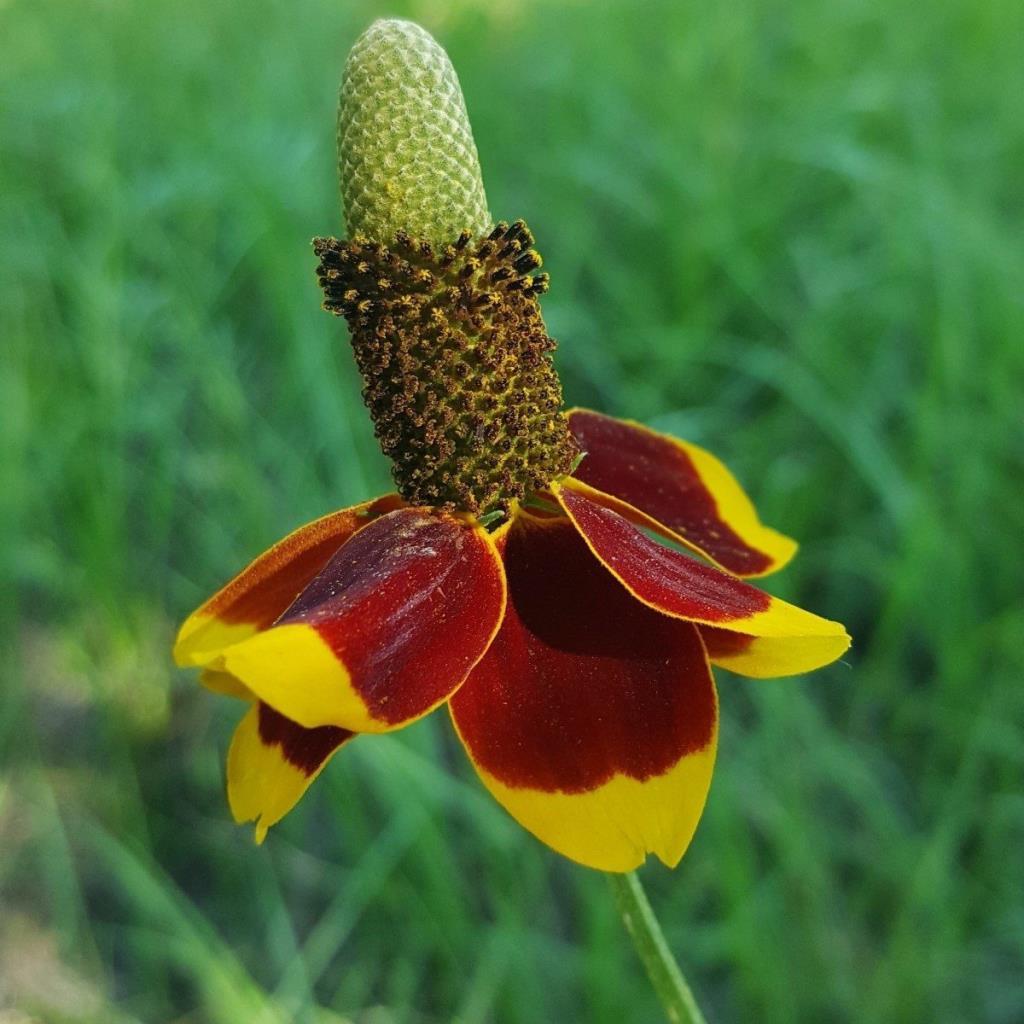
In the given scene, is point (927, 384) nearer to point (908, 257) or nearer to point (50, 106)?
point (908, 257)

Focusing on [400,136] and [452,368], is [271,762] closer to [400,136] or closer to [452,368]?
[452,368]

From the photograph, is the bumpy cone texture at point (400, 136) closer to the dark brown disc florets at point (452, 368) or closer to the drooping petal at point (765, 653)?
the dark brown disc florets at point (452, 368)

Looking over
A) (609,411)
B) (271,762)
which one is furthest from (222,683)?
(609,411)

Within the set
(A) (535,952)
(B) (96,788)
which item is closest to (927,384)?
(A) (535,952)

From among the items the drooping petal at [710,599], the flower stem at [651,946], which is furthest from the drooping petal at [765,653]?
the flower stem at [651,946]

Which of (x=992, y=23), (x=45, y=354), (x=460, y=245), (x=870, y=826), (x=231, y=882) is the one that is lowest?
(x=231, y=882)

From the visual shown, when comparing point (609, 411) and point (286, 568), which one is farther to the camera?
point (609, 411)
